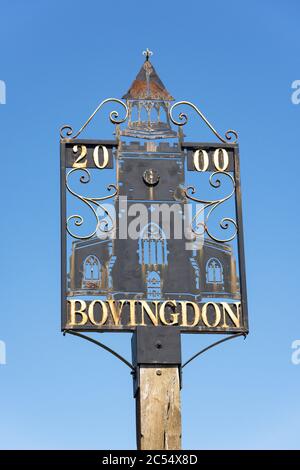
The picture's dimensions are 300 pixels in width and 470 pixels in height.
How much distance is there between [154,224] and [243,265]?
117 centimetres

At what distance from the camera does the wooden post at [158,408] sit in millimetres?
18594

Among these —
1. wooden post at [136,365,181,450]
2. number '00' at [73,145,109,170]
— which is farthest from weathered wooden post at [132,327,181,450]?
number '00' at [73,145,109,170]

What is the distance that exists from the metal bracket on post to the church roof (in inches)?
120

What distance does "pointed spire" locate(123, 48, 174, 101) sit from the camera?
20.5 metres

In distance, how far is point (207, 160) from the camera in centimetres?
2031

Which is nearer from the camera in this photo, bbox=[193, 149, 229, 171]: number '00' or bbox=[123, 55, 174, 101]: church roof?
bbox=[193, 149, 229, 171]: number '00'

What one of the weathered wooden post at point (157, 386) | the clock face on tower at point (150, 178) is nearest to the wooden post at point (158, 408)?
the weathered wooden post at point (157, 386)

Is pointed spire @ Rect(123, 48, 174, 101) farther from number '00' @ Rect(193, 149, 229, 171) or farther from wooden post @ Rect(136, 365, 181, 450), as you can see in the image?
wooden post @ Rect(136, 365, 181, 450)

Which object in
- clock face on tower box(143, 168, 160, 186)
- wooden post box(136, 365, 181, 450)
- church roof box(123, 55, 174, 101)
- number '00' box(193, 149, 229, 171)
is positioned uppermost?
church roof box(123, 55, 174, 101)

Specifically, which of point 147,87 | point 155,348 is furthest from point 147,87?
point 155,348

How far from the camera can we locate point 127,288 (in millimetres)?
19469
